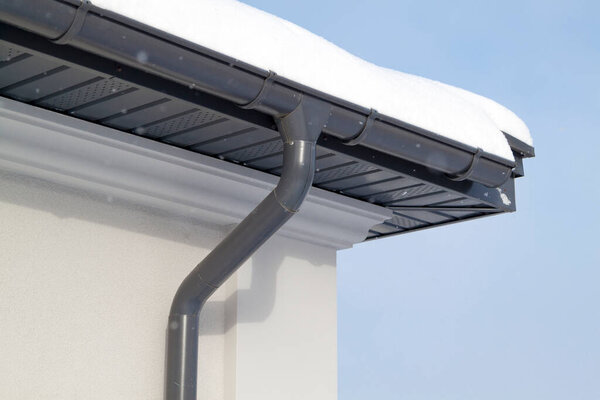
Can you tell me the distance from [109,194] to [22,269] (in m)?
0.60

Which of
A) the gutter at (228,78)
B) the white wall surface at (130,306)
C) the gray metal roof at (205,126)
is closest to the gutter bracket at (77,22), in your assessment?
the gutter at (228,78)

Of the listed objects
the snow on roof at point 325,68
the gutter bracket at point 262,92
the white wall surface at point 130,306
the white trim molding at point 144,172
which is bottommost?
the white wall surface at point 130,306

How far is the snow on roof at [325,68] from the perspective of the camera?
3.83 m

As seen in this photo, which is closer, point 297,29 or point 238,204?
point 297,29

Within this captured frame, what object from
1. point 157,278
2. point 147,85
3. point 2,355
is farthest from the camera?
point 157,278

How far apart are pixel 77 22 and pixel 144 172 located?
144 cm

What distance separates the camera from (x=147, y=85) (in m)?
3.98

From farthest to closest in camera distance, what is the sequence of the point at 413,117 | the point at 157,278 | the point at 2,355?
the point at 157,278 < the point at 413,117 < the point at 2,355

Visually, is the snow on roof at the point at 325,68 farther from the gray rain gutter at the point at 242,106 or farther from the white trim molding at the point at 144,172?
the white trim molding at the point at 144,172

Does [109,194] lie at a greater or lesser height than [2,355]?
greater

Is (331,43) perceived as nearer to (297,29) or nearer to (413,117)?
(297,29)

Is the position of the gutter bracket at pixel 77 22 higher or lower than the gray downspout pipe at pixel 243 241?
higher

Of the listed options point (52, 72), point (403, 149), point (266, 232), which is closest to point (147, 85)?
point (52, 72)

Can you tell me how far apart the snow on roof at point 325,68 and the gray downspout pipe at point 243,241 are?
0.19 meters
